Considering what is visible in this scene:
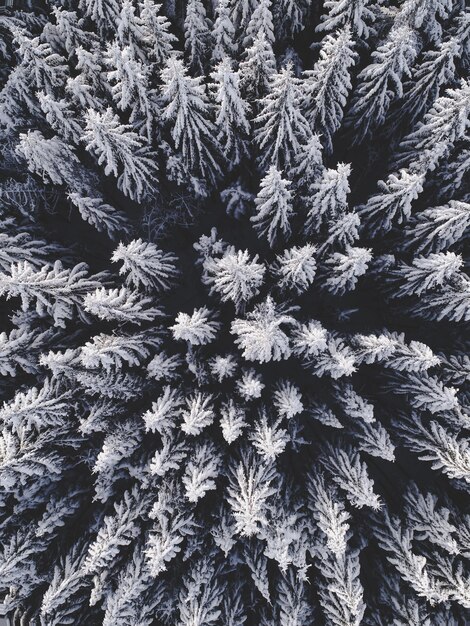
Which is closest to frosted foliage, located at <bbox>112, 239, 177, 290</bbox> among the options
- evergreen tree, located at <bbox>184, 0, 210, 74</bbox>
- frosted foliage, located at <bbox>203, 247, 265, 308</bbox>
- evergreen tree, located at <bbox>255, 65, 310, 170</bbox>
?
frosted foliage, located at <bbox>203, 247, 265, 308</bbox>

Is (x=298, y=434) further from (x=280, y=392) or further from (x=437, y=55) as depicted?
(x=437, y=55)

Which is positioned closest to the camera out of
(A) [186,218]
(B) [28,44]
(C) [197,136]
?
(B) [28,44]

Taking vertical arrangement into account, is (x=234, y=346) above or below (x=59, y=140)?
below

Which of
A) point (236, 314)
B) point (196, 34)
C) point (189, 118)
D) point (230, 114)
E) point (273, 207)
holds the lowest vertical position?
point (236, 314)

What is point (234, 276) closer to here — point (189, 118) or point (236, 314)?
point (236, 314)

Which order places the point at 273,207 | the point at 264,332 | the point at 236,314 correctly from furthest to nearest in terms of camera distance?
the point at 236,314 → the point at 273,207 → the point at 264,332

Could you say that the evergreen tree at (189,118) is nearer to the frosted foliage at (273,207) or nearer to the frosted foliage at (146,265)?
the frosted foliage at (273,207)

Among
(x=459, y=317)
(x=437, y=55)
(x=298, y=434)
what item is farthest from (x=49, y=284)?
(x=437, y=55)

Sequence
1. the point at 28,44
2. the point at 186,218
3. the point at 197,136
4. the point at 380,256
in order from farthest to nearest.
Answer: the point at 186,218, the point at 380,256, the point at 197,136, the point at 28,44

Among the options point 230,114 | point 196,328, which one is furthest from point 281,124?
point 196,328
